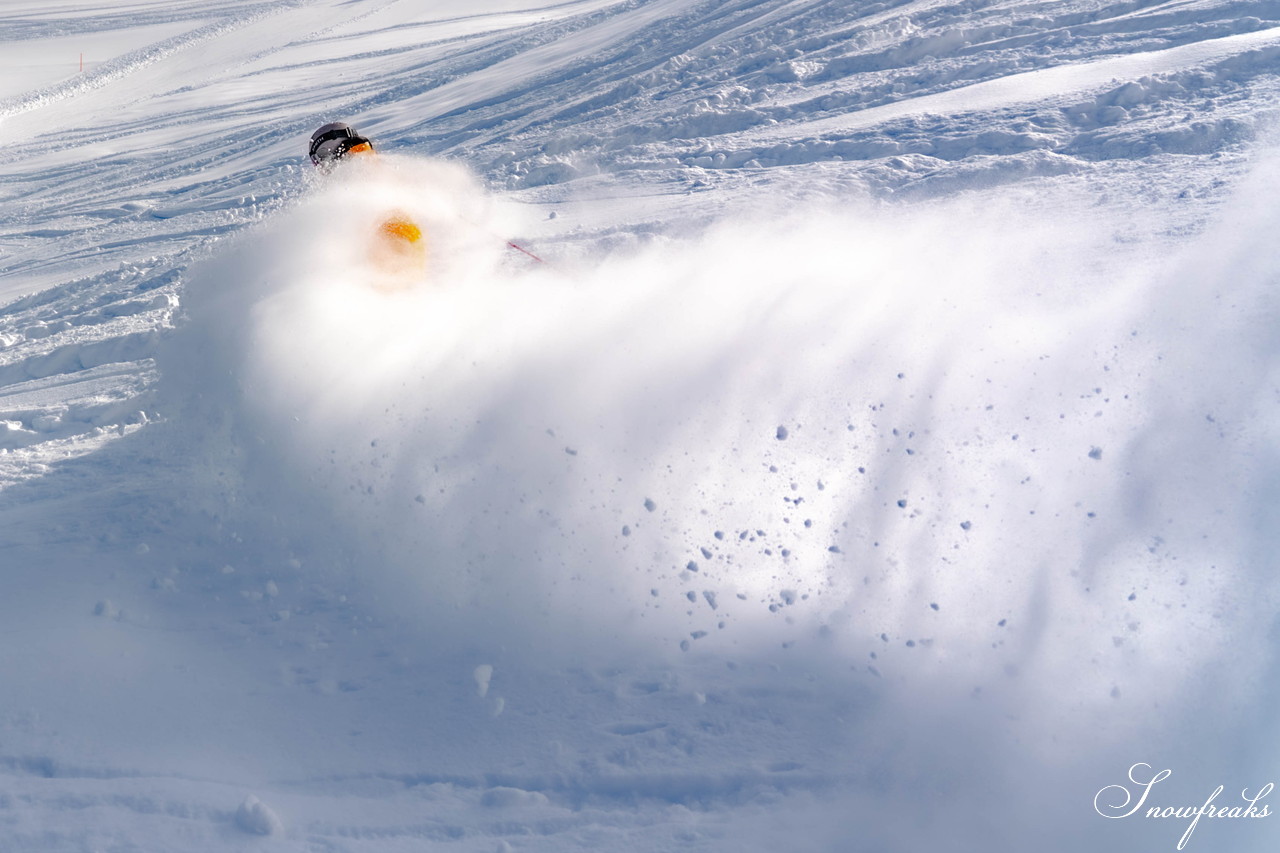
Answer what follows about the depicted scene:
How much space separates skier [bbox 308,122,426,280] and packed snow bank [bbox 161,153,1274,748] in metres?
0.15

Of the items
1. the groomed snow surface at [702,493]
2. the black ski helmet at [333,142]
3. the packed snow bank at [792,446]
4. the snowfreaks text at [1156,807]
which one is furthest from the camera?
the black ski helmet at [333,142]

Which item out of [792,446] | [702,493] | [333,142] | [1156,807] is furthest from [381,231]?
[1156,807]

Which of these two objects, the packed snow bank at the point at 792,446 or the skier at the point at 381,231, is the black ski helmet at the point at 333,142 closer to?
the skier at the point at 381,231

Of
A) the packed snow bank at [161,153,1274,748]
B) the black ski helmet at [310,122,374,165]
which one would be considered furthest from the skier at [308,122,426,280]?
the packed snow bank at [161,153,1274,748]

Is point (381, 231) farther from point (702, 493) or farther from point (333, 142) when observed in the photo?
point (702, 493)

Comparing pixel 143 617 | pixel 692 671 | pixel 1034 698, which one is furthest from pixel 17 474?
pixel 1034 698

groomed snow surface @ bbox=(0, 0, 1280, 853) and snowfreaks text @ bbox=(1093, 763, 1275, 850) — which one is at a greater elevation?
groomed snow surface @ bbox=(0, 0, 1280, 853)

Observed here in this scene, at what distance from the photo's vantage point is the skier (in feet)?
19.6

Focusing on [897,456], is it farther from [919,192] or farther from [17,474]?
[17,474]

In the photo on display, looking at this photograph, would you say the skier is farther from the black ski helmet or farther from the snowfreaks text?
the snowfreaks text

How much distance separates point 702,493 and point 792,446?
552 millimetres

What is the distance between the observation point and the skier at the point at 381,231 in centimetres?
598

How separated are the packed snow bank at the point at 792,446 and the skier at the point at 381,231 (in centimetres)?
15

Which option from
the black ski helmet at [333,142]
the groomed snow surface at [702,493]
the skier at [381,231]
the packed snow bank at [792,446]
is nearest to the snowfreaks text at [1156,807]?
the groomed snow surface at [702,493]
